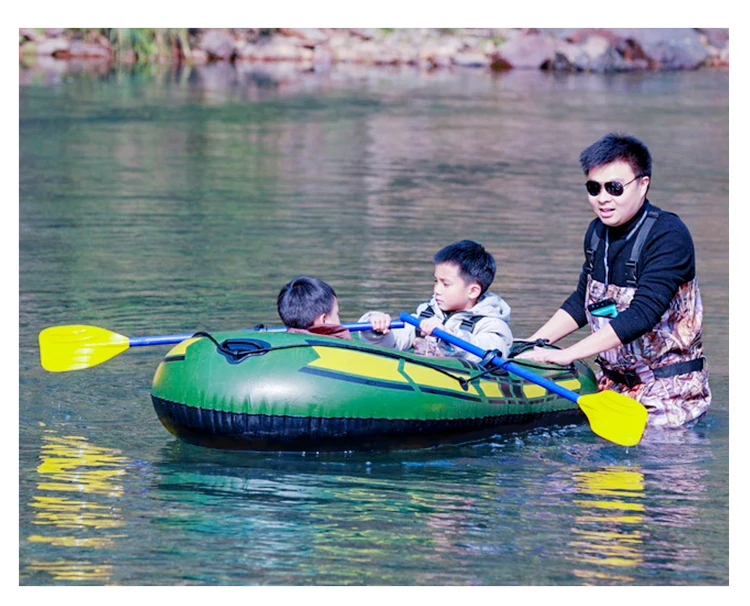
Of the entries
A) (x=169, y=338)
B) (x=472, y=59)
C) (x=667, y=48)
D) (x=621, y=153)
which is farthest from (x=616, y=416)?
(x=667, y=48)

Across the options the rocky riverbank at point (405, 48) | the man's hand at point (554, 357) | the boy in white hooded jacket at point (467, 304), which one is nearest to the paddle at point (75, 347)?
the boy in white hooded jacket at point (467, 304)

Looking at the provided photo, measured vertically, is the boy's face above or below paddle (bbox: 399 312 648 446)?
above

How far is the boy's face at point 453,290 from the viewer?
18.3 feet

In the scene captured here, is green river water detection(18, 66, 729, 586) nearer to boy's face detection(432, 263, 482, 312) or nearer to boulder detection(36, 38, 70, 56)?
boy's face detection(432, 263, 482, 312)

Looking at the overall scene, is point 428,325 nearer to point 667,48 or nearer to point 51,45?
point 51,45

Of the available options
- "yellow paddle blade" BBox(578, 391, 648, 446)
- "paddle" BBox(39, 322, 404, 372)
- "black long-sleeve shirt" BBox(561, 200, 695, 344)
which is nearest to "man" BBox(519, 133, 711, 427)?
"black long-sleeve shirt" BBox(561, 200, 695, 344)

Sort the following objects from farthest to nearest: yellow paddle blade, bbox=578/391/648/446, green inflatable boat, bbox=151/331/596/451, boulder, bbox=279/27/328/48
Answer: boulder, bbox=279/27/328/48 → yellow paddle blade, bbox=578/391/648/446 → green inflatable boat, bbox=151/331/596/451

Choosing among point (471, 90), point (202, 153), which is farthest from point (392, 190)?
point (471, 90)

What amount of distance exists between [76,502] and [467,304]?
193 cm

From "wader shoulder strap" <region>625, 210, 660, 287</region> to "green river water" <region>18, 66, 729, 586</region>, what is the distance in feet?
2.42

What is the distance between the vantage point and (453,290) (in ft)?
18.4

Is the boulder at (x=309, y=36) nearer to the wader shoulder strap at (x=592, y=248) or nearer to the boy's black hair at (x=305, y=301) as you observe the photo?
the wader shoulder strap at (x=592, y=248)

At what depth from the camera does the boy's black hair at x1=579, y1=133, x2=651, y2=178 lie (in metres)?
5.28

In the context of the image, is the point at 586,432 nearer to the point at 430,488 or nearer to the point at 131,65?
the point at 430,488
